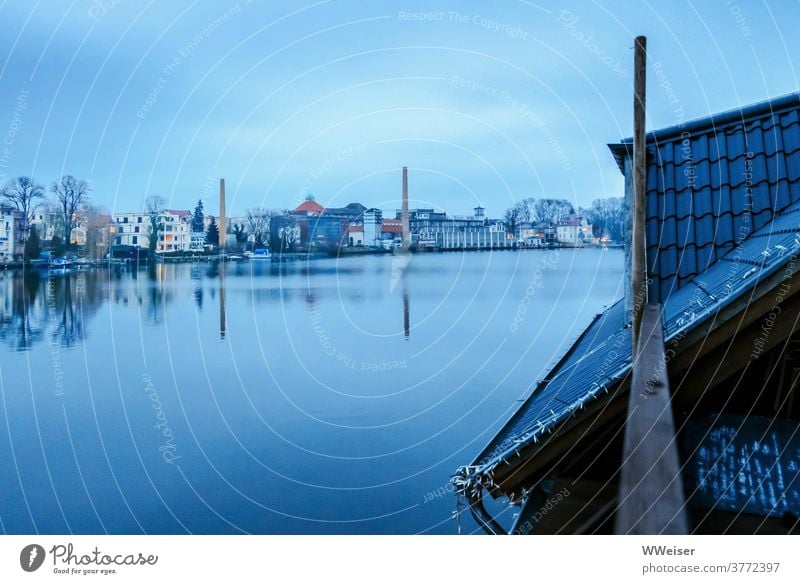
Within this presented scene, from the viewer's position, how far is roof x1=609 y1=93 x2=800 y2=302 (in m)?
3.06

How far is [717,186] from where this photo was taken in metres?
3.23

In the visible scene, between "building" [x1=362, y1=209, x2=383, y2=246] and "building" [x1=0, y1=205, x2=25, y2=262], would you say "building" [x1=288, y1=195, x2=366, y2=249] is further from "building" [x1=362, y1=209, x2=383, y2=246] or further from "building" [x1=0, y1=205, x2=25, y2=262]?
"building" [x1=0, y1=205, x2=25, y2=262]

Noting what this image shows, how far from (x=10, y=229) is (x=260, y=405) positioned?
17.3 feet

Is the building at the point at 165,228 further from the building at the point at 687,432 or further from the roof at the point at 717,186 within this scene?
the building at the point at 687,432

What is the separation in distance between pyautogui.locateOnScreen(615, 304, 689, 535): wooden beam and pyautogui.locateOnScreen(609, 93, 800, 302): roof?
1.93 m

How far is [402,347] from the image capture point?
1234cm

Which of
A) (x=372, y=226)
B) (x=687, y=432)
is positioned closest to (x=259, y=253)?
(x=372, y=226)

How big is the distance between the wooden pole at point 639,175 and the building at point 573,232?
0.98 metres

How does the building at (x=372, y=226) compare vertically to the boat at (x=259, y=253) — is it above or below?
above

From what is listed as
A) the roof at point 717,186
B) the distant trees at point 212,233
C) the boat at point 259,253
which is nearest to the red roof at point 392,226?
the roof at point 717,186

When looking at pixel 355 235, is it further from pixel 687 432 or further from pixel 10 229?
pixel 687 432

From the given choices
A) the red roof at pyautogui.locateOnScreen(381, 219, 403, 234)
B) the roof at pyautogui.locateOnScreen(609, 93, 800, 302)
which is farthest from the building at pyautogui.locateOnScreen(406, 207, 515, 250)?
the roof at pyautogui.locateOnScreen(609, 93, 800, 302)

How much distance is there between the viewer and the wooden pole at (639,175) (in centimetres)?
245

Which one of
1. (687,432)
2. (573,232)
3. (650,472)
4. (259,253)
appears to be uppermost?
(573,232)
